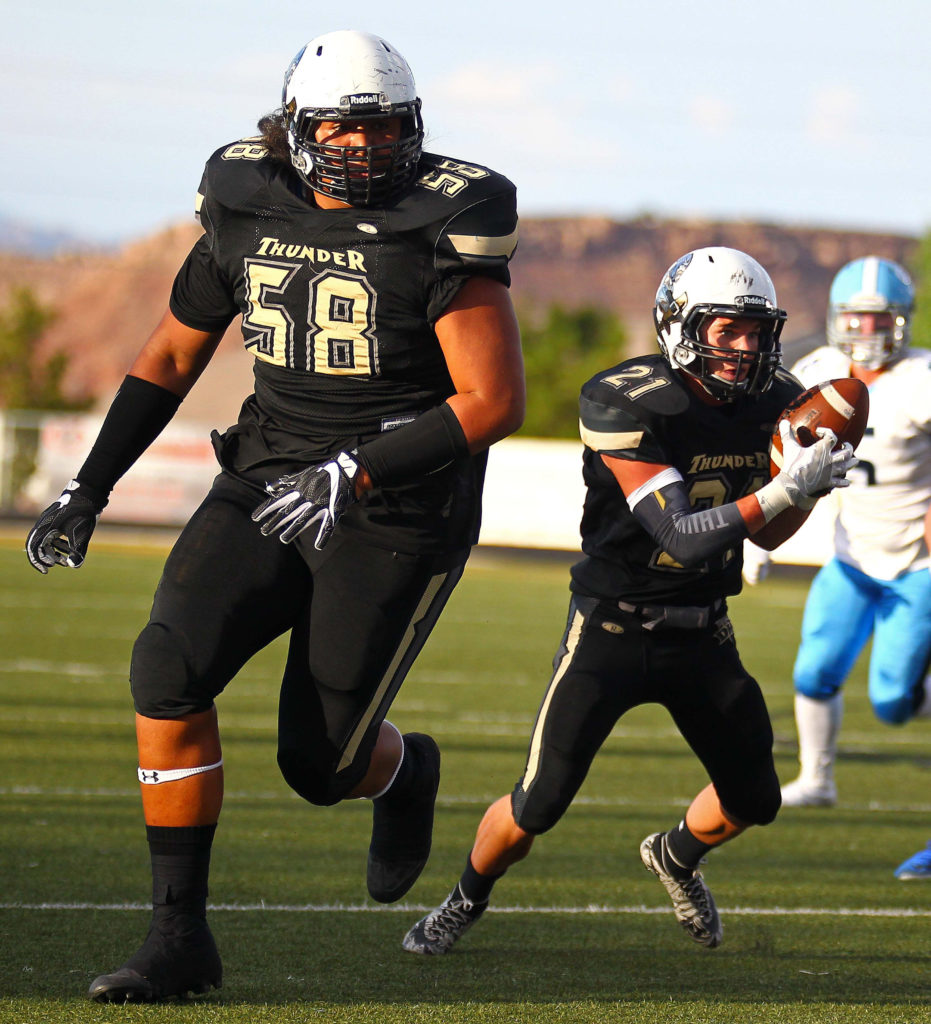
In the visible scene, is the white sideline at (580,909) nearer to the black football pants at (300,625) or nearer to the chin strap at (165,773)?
the black football pants at (300,625)

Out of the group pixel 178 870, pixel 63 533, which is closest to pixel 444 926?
pixel 178 870

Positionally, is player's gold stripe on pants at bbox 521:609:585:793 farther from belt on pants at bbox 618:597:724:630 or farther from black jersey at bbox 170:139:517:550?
black jersey at bbox 170:139:517:550

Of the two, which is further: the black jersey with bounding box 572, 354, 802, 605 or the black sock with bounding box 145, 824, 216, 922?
the black jersey with bounding box 572, 354, 802, 605

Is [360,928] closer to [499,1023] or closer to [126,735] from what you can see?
[499,1023]

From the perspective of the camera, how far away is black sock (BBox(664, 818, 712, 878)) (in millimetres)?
3664

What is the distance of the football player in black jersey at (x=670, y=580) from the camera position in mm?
3412

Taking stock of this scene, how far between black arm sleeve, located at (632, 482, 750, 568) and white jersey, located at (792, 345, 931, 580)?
7.27 ft

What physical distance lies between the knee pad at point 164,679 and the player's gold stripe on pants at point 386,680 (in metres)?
0.37

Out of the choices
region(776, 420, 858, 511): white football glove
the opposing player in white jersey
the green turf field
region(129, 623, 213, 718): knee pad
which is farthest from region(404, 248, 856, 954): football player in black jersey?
the opposing player in white jersey

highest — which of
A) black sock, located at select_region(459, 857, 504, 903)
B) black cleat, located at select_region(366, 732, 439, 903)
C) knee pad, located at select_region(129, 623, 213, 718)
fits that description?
knee pad, located at select_region(129, 623, 213, 718)

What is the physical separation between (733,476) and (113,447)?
1.38 meters

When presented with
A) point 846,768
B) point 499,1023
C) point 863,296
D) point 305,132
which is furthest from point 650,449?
point 846,768

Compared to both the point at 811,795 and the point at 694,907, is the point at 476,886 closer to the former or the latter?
the point at 694,907

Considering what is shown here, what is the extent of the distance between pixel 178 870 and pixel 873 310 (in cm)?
341
